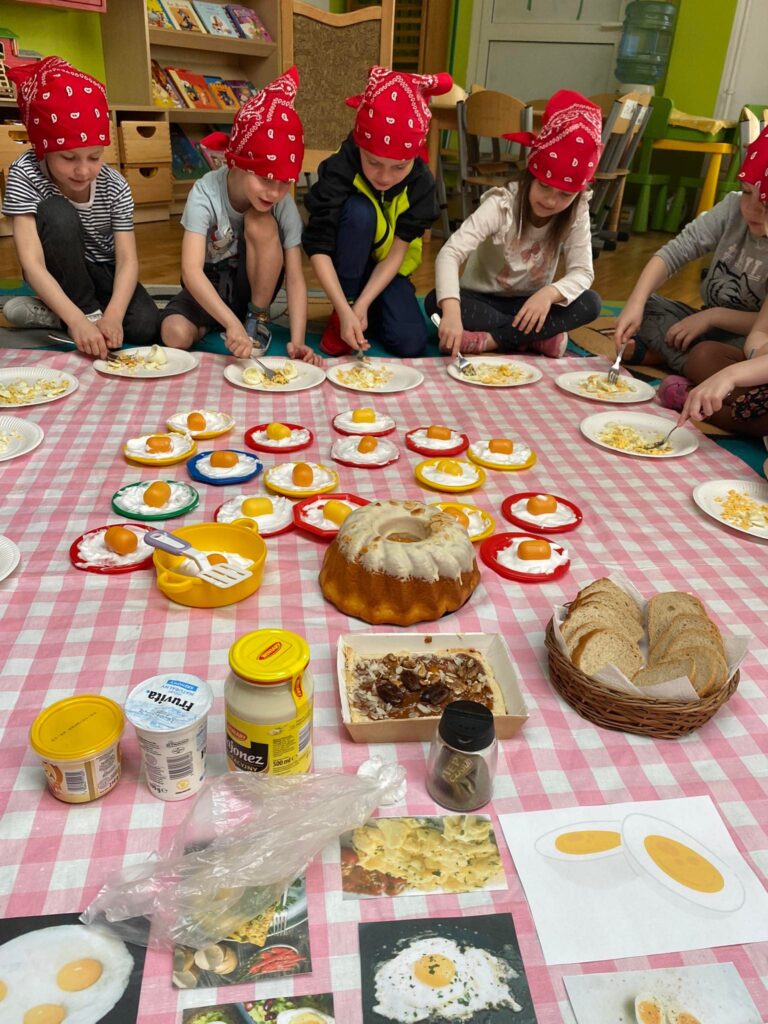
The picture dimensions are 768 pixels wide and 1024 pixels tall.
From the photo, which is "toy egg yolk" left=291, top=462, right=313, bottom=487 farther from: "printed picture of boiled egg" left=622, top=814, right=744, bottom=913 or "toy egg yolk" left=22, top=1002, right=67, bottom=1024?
"toy egg yolk" left=22, top=1002, right=67, bottom=1024

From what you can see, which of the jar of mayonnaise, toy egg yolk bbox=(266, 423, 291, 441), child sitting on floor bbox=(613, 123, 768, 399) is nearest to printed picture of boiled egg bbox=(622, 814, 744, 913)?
the jar of mayonnaise

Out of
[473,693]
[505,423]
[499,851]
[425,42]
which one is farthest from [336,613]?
[425,42]

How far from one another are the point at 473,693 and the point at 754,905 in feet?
1.22

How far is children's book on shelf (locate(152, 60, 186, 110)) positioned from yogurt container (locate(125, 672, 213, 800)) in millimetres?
4999

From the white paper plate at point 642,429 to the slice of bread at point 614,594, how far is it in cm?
71

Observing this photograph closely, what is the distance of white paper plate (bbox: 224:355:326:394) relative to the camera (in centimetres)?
195

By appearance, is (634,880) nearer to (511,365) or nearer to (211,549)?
(211,549)

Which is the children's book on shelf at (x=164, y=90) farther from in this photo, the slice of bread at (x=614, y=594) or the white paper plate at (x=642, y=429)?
the slice of bread at (x=614, y=594)

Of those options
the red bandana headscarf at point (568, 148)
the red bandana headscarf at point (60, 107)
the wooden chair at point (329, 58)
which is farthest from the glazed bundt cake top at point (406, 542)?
the wooden chair at point (329, 58)

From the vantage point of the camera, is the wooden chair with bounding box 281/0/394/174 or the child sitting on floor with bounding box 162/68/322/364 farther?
the wooden chair with bounding box 281/0/394/174

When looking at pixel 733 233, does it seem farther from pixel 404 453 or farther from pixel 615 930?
pixel 615 930

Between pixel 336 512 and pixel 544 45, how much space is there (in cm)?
679

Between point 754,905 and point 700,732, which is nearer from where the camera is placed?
point 754,905

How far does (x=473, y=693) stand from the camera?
951 mm
